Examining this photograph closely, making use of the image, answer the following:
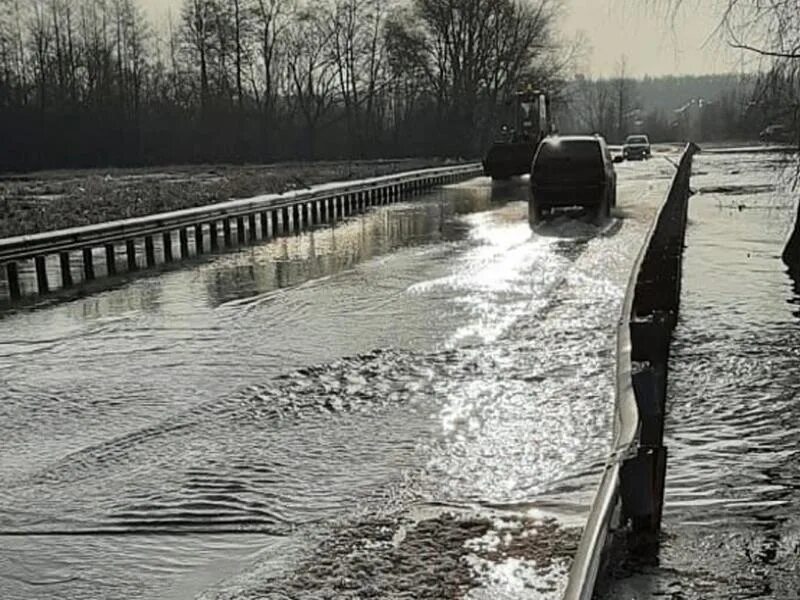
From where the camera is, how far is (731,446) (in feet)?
22.4

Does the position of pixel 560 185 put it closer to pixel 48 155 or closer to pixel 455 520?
pixel 455 520

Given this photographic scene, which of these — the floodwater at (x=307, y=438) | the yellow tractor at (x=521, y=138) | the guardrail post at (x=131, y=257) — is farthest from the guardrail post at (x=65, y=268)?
the yellow tractor at (x=521, y=138)

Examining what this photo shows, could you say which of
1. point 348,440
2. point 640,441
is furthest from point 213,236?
point 640,441

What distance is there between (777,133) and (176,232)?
16.1 m

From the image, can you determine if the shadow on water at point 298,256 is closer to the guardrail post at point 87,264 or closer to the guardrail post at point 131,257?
the guardrail post at point 87,264

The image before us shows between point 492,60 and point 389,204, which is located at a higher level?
point 492,60

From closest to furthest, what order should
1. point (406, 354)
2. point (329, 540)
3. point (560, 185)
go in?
point (329, 540)
point (406, 354)
point (560, 185)

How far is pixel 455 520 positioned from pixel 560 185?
18503 mm

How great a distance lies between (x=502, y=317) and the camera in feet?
37.6

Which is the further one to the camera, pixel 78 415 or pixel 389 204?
pixel 389 204

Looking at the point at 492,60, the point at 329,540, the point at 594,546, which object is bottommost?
the point at 329,540

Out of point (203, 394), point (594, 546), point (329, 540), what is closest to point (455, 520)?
point (329, 540)

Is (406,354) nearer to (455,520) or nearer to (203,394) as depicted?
(203,394)

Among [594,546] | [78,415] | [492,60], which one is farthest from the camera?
[492,60]
